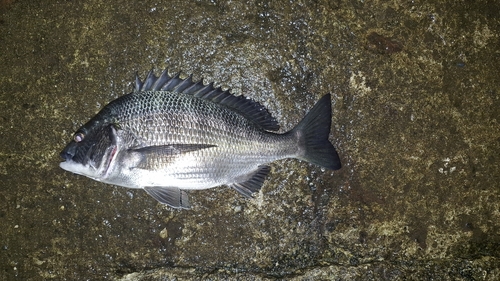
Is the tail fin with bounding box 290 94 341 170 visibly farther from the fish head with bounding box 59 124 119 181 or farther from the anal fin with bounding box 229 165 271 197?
the fish head with bounding box 59 124 119 181

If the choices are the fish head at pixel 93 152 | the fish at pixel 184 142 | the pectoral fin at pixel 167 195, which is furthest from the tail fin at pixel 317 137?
the fish head at pixel 93 152

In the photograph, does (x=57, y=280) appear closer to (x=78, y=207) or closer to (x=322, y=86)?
(x=78, y=207)

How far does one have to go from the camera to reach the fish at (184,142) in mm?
2850

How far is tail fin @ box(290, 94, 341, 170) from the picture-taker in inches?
121

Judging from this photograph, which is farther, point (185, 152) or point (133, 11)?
point (133, 11)

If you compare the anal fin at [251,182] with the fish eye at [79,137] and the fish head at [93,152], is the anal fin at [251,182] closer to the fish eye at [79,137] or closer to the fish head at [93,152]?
the fish head at [93,152]

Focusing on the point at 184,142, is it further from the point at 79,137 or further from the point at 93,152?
the point at 79,137

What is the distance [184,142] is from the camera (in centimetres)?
A: 289

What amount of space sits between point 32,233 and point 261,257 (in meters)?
1.84

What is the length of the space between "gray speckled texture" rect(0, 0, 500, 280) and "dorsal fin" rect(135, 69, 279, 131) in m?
0.24

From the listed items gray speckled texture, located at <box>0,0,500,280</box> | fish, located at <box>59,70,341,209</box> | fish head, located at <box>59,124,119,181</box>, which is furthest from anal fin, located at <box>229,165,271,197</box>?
fish head, located at <box>59,124,119,181</box>

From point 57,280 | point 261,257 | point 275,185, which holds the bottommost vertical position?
point 57,280

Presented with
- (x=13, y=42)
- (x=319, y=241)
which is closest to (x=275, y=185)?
(x=319, y=241)

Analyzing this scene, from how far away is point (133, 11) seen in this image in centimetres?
339
